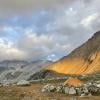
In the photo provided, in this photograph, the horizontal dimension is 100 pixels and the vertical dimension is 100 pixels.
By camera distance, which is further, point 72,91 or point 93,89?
point 93,89

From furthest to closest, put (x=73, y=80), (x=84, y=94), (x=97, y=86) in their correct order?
(x=73, y=80), (x=97, y=86), (x=84, y=94)

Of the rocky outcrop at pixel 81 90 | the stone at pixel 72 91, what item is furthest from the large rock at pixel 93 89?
the stone at pixel 72 91

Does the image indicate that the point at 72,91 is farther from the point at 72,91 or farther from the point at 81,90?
the point at 81,90

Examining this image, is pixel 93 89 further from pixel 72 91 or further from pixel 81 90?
pixel 72 91

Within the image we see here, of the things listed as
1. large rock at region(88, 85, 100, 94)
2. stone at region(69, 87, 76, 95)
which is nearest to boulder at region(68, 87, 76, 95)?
stone at region(69, 87, 76, 95)

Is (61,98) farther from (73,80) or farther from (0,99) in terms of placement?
(73,80)

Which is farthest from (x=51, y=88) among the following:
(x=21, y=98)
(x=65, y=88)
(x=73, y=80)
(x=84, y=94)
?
(x=73, y=80)

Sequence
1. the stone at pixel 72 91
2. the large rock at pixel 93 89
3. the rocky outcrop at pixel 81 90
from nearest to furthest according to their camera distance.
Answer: the rocky outcrop at pixel 81 90 → the stone at pixel 72 91 → the large rock at pixel 93 89

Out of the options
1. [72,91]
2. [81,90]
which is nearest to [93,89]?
[81,90]

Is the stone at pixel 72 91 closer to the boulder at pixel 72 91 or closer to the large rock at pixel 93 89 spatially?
the boulder at pixel 72 91

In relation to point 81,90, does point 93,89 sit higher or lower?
higher

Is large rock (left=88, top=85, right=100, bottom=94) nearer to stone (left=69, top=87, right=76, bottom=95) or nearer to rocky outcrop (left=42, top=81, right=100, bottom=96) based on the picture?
rocky outcrop (left=42, top=81, right=100, bottom=96)

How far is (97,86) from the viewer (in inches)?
2618

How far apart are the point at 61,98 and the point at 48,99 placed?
3302 millimetres
